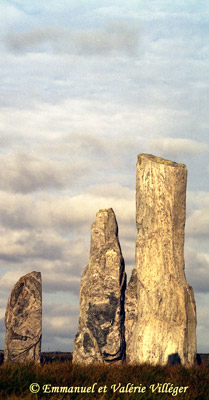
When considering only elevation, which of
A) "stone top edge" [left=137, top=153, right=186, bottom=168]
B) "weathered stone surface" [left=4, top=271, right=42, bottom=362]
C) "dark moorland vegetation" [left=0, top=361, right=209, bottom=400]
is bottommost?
"dark moorland vegetation" [left=0, top=361, right=209, bottom=400]

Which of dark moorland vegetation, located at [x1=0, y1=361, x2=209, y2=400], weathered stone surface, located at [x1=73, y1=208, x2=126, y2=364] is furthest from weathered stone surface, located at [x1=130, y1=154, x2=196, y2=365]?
weathered stone surface, located at [x1=73, y1=208, x2=126, y2=364]

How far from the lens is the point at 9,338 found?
2336 centimetres

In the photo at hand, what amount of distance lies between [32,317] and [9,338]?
112 centimetres

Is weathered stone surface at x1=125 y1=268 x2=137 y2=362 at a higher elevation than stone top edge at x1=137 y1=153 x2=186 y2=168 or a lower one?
lower

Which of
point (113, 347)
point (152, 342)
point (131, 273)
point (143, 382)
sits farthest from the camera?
point (131, 273)

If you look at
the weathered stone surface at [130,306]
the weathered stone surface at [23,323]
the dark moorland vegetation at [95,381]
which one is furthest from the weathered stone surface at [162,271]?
the weathered stone surface at [23,323]

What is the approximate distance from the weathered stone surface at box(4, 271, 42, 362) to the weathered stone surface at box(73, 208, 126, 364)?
2.41 metres

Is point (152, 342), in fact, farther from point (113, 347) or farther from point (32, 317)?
point (32, 317)

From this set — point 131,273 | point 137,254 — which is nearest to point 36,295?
point 131,273

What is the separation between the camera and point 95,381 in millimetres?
13586

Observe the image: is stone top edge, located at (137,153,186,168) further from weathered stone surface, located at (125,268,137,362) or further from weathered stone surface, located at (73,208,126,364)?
weathered stone surface, located at (125,268,137,362)

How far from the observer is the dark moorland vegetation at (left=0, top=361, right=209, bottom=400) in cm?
1260

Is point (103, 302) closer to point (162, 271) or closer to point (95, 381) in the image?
point (162, 271)

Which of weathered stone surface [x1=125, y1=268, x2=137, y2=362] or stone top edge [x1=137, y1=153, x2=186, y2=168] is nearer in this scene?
stone top edge [x1=137, y1=153, x2=186, y2=168]
